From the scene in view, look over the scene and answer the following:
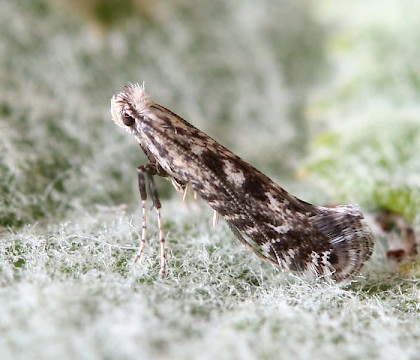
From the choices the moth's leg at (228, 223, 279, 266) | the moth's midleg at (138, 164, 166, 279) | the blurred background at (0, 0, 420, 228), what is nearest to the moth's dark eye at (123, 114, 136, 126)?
the moth's midleg at (138, 164, 166, 279)

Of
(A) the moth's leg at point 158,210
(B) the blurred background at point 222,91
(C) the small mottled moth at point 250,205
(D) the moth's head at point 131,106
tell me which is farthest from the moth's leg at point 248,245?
(B) the blurred background at point 222,91

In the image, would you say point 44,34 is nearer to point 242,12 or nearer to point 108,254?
point 242,12

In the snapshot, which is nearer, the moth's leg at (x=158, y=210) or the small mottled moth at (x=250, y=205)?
the moth's leg at (x=158, y=210)

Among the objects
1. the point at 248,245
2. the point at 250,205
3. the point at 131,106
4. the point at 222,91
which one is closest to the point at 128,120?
the point at 131,106

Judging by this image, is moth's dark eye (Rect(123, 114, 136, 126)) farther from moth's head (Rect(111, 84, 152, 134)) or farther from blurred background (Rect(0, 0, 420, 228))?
blurred background (Rect(0, 0, 420, 228))

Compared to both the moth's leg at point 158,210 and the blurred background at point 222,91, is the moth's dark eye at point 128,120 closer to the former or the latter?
the moth's leg at point 158,210

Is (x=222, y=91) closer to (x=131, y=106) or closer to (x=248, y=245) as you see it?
(x=131, y=106)

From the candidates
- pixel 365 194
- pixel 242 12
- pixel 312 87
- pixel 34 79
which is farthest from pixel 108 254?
pixel 242 12
